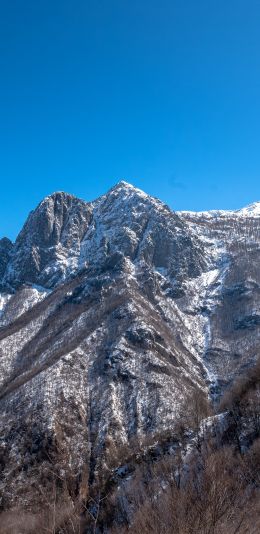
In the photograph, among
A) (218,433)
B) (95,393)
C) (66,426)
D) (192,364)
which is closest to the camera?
(218,433)

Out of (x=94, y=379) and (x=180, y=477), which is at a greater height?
(x=94, y=379)

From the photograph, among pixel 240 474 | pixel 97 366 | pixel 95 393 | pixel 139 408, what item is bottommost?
pixel 240 474

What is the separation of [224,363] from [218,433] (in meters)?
127

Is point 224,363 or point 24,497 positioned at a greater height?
point 224,363

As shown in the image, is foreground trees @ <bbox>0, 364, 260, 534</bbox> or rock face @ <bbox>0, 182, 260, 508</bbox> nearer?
foreground trees @ <bbox>0, 364, 260, 534</bbox>

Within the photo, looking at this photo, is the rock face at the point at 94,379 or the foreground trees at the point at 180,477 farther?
the rock face at the point at 94,379

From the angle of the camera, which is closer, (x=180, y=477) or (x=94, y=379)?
(x=180, y=477)

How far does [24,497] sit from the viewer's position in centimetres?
9938

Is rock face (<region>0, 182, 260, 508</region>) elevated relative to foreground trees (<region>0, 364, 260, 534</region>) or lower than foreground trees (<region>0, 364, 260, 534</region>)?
elevated

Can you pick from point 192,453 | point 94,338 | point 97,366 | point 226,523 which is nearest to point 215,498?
point 226,523

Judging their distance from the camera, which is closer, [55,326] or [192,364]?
[192,364]

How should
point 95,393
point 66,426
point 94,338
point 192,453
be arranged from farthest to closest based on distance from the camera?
point 94,338
point 95,393
point 66,426
point 192,453

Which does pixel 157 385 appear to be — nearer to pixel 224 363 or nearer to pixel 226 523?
pixel 224 363

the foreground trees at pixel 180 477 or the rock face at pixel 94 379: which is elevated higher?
the rock face at pixel 94 379
